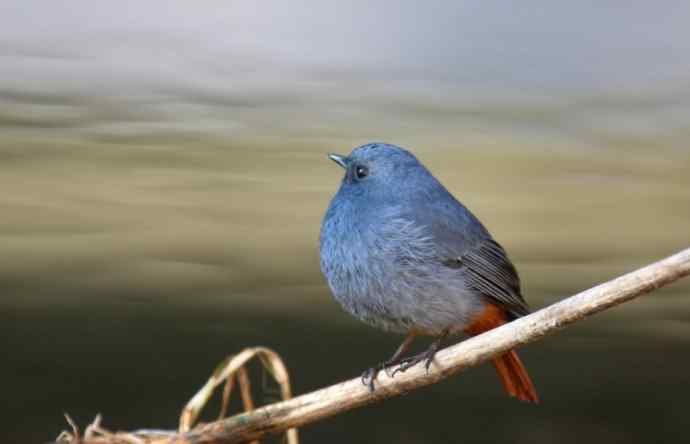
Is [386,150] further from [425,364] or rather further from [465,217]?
[425,364]

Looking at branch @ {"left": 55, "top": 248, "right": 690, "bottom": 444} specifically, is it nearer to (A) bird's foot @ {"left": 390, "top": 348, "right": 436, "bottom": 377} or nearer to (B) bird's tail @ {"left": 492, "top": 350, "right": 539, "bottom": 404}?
(A) bird's foot @ {"left": 390, "top": 348, "right": 436, "bottom": 377}

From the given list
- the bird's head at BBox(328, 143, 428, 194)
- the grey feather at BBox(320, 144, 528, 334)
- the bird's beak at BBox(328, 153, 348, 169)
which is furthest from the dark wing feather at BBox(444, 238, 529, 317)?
the bird's beak at BBox(328, 153, 348, 169)

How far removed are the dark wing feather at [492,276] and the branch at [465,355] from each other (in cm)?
50

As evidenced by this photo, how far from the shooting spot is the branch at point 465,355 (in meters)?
2.29

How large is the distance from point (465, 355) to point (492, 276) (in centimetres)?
63

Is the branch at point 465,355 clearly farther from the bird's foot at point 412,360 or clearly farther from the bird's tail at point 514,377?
the bird's tail at point 514,377

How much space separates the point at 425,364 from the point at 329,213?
62cm

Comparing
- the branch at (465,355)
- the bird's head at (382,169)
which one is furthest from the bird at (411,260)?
the branch at (465,355)

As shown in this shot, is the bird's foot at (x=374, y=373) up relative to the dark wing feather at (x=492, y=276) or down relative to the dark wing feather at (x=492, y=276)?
down

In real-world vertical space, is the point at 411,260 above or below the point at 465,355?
above

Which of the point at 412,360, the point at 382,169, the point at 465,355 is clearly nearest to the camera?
the point at 465,355

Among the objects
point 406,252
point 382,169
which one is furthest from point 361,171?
point 406,252

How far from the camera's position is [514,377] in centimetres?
314

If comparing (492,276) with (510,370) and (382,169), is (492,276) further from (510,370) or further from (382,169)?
(382,169)
